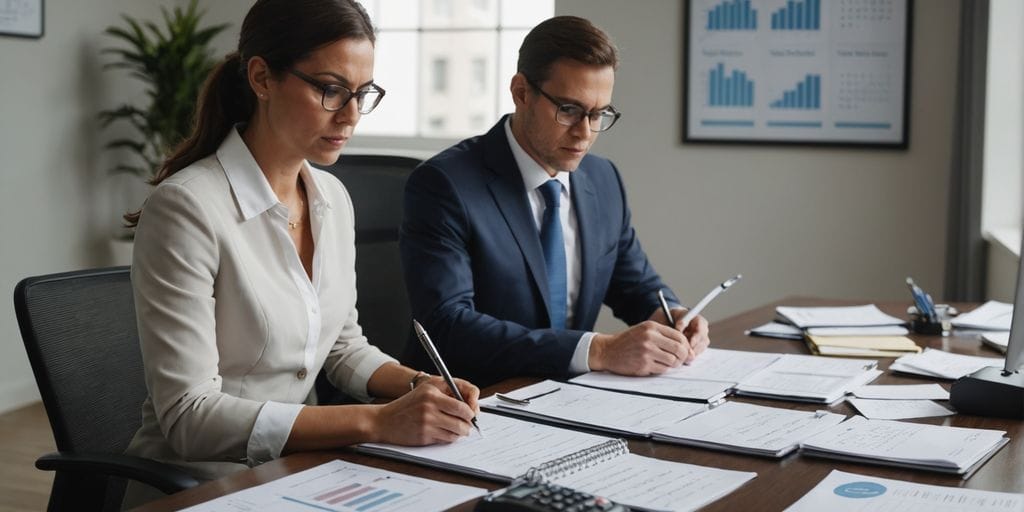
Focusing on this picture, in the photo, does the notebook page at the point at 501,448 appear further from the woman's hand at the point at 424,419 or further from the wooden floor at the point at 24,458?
the wooden floor at the point at 24,458

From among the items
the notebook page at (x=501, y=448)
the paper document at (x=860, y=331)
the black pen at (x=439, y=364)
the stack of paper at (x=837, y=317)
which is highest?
the black pen at (x=439, y=364)

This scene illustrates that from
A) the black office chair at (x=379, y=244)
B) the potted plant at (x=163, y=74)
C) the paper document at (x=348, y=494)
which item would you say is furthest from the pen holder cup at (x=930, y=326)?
the potted plant at (x=163, y=74)

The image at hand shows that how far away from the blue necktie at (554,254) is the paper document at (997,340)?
A: 0.86 m

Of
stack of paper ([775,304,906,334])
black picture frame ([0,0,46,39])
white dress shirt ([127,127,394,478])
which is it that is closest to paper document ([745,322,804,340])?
stack of paper ([775,304,906,334])

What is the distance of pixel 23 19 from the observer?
447 cm

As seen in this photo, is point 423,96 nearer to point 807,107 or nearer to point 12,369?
point 807,107

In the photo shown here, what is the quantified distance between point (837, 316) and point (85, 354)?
1.60 metres

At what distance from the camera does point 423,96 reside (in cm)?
521

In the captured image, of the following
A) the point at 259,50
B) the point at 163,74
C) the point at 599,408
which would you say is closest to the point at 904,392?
the point at 599,408

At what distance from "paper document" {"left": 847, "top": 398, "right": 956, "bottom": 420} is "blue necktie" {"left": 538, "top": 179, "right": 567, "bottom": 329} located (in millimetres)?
720

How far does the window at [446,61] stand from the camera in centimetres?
499

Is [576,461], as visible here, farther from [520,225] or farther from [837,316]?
[837,316]

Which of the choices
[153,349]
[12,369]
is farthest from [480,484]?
[12,369]

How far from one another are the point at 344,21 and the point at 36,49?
3359mm
